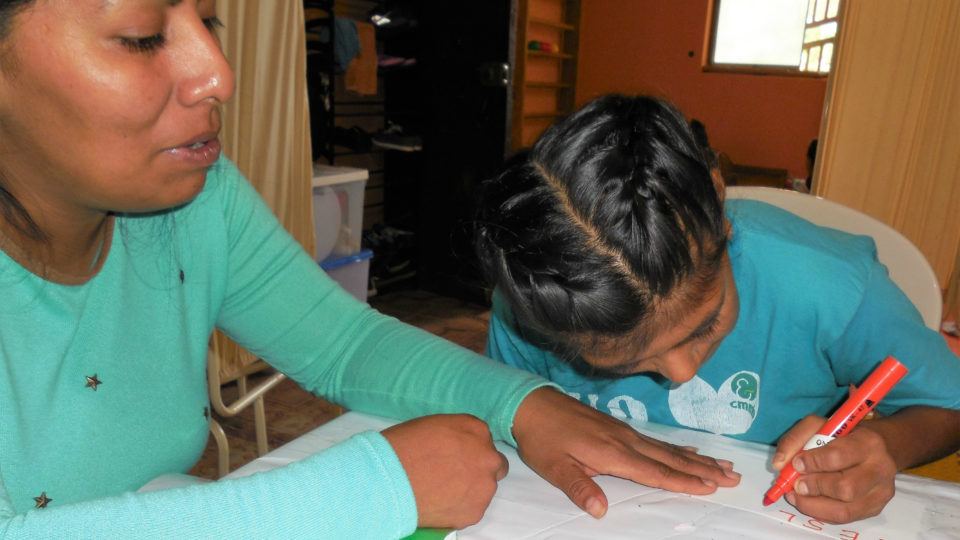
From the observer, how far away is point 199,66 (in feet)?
2.09

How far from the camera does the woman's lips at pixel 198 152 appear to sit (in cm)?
66

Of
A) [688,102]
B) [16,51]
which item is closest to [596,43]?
[688,102]

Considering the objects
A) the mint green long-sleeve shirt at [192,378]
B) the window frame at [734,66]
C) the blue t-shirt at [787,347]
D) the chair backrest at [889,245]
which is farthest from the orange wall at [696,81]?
the mint green long-sleeve shirt at [192,378]

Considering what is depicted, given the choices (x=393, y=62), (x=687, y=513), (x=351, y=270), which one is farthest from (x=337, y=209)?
(x=687, y=513)

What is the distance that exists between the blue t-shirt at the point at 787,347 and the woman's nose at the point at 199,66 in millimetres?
370

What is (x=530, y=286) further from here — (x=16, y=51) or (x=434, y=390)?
(x=16, y=51)

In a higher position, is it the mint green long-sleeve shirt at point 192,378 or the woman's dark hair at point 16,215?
the woman's dark hair at point 16,215

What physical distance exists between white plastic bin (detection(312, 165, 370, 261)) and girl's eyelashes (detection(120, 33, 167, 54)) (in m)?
1.80

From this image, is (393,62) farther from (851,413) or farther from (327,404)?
(851,413)

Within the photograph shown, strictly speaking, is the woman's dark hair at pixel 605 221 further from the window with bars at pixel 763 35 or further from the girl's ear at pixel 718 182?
the window with bars at pixel 763 35

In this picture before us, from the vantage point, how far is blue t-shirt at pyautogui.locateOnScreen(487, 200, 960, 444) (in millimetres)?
771

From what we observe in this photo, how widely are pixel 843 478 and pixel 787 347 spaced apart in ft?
0.78

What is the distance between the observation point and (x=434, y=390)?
2.63 ft

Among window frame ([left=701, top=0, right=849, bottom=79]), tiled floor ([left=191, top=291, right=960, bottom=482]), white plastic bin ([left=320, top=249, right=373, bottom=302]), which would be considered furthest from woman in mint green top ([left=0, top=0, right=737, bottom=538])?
window frame ([left=701, top=0, right=849, bottom=79])
